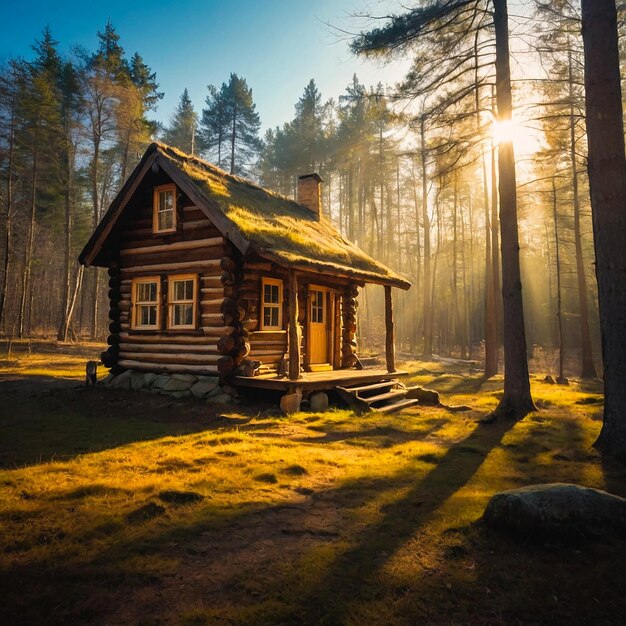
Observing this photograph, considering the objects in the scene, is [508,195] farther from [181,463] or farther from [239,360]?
[181,463]

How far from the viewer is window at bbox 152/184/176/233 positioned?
1201 cm

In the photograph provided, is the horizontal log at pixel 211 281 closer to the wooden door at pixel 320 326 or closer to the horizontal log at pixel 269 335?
the horizontal log at pixel 269 335

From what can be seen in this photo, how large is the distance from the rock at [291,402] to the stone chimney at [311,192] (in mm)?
9584

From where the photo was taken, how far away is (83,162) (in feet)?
91.0

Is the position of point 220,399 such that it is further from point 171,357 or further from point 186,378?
point 171,357

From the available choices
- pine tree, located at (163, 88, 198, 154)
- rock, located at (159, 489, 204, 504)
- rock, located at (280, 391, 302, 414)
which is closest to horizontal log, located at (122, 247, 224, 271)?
rock, located at (280, 391, 302, 414)

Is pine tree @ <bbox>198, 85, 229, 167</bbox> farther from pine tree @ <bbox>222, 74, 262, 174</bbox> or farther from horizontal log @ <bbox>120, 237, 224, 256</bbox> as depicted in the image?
horizontal log @ <bbox>120, 237, 224, 256</bbox>

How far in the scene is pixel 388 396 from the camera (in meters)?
11.3

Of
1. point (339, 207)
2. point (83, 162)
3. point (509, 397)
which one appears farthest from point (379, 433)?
point (339, 207)

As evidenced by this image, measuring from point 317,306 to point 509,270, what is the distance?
6038 mm

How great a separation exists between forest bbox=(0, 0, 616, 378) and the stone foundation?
7.94m

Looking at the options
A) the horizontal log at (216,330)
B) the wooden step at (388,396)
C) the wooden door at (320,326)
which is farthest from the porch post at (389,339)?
the horizontal log at (216,330)

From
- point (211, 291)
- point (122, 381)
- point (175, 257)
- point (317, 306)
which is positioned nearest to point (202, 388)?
point (211, 291)

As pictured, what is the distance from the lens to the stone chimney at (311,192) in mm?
17078
